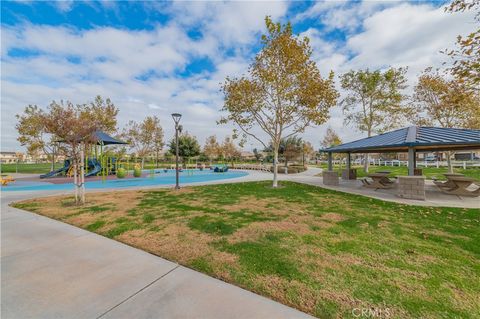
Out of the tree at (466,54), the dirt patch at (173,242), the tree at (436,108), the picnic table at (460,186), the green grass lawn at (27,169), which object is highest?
the tree at (436,108)

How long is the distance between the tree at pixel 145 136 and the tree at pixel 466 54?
33.0m

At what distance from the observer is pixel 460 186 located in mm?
8727

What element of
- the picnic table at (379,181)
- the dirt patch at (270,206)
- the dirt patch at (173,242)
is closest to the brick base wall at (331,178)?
the picnic table at (379,181)

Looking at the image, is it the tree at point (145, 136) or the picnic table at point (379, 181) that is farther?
the tree at point (145, 136)

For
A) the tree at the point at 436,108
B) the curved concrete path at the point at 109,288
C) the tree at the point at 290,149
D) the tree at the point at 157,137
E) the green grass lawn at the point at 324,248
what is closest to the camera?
the curved concrete path at the point at 109,288

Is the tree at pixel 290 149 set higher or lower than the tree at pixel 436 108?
lower

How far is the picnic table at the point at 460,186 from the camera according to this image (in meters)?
8.32

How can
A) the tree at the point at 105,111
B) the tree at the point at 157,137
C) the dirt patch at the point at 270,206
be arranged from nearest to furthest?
the dirt patch at the point at 270,206 < the tree at the point at 105,111 < the tree at the point at 157,137

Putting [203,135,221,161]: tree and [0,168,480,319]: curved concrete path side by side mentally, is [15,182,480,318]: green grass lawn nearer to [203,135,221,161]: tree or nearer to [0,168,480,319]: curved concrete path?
[0,168,480,319]: curved concrete path

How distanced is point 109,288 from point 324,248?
3222 mm

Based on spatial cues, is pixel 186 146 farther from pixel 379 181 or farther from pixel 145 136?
pixel 379 181

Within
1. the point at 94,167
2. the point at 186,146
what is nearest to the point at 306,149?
the point at 186,146

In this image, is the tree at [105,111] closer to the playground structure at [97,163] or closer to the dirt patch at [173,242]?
the playground structure at [97,163]

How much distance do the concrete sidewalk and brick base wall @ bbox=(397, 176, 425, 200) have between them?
8621 millimetres
